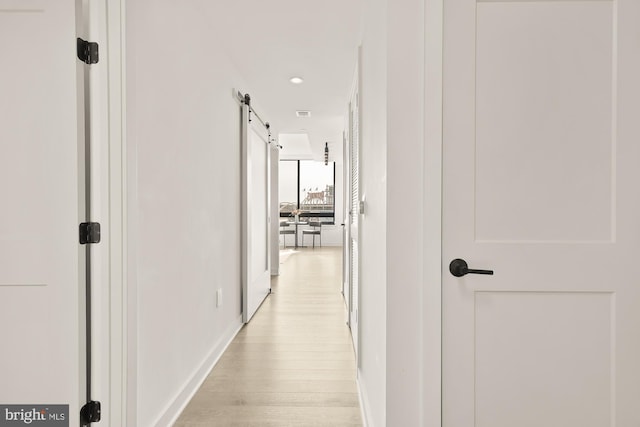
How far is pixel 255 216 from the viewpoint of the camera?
421 centimetres

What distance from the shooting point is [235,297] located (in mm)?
3297

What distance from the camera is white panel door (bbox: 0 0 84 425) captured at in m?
1.39

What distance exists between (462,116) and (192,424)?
6.57 feet

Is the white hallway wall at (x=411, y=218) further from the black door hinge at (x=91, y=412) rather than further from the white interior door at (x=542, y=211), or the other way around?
the black door hinge at (x=91, y=412)

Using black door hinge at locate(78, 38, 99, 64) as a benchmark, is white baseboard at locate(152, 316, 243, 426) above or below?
→ below

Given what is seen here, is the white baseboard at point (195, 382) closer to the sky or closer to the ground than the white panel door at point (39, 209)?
closer to the ground

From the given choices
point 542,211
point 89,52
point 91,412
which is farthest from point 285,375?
point 89,52

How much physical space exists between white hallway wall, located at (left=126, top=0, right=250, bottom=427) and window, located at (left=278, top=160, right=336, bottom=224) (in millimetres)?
7817

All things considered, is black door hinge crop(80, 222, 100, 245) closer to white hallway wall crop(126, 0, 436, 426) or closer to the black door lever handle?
white hallway wall crop(126, 0, 436, 426)

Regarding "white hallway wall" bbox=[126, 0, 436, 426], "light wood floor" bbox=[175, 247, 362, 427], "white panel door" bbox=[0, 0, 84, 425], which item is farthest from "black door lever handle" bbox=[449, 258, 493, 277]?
"white panel door" bbox=[0, 0, 84, 425]

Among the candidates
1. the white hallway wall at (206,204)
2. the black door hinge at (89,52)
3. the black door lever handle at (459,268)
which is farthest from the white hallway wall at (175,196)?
the black door lever handle at (459,268)

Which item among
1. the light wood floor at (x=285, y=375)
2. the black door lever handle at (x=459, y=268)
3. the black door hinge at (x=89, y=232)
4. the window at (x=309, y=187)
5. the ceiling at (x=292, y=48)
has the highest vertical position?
the ceiling at (x=292, y=48)

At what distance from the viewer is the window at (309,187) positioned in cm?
1078

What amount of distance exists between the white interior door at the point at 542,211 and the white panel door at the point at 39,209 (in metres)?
1.46
